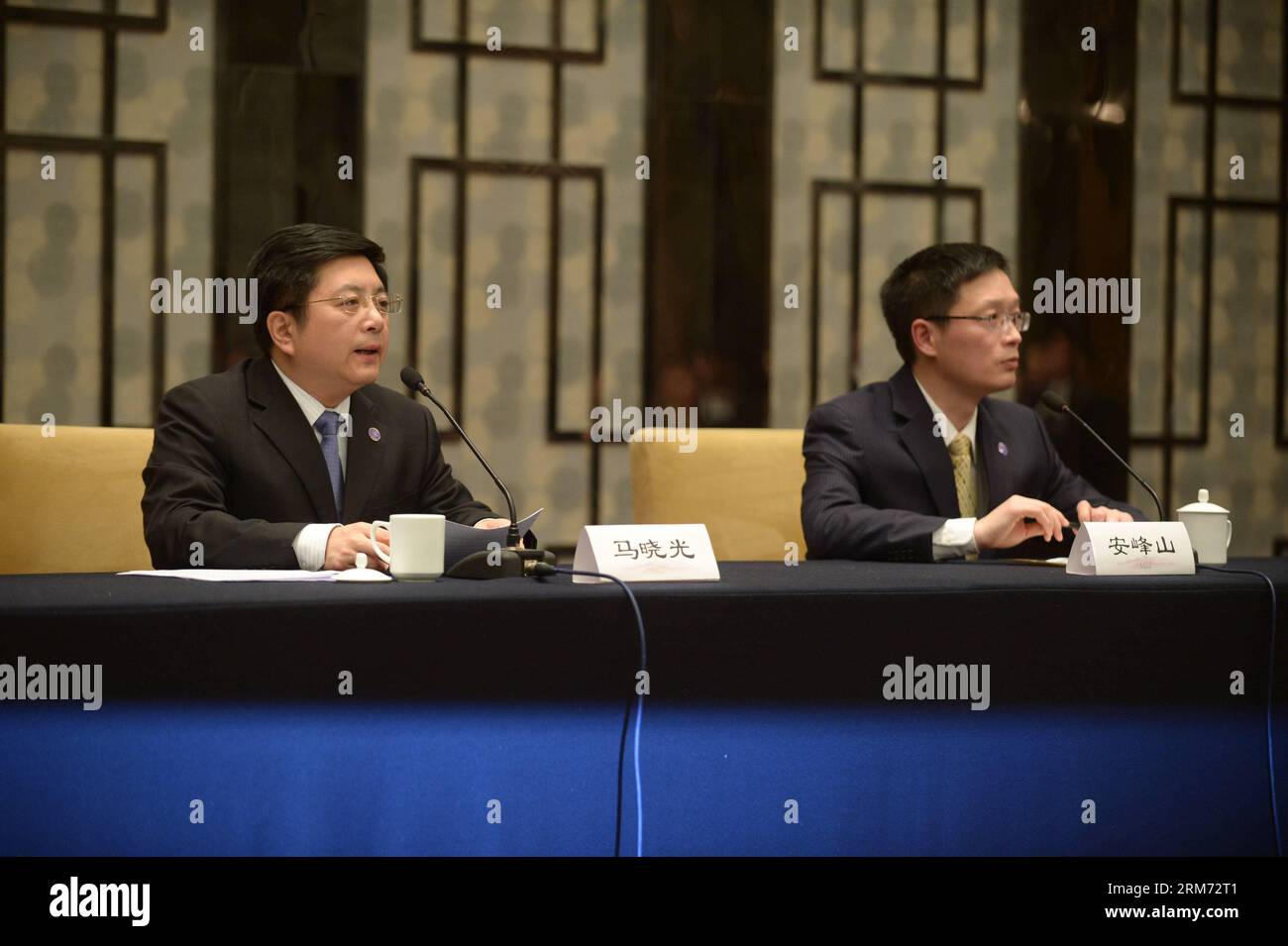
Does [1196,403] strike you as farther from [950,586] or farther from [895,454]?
[950,586]

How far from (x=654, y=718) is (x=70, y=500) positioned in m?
1.33

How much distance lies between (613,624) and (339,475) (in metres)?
0.99

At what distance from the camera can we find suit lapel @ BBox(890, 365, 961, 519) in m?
2.68

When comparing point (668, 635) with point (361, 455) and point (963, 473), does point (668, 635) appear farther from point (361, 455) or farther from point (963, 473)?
point (963, 473)

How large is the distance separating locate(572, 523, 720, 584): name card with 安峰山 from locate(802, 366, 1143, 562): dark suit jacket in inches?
23.9

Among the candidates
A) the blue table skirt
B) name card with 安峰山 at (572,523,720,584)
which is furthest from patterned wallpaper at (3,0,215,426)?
the blue table skirt

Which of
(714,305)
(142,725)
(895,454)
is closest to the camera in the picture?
(142,725)

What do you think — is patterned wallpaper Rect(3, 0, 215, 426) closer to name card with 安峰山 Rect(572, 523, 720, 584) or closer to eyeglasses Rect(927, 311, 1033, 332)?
A: eyeglasses Rect(927, 311, 1033, 332)

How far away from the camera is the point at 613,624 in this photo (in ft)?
5.48

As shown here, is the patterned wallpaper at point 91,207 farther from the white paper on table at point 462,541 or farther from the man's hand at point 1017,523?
the man's hand at point 1017,523
